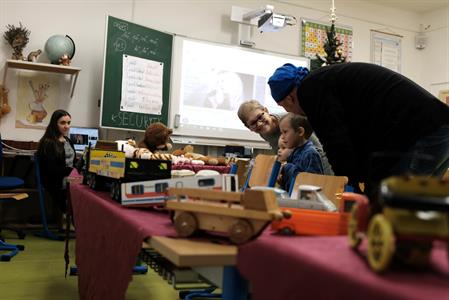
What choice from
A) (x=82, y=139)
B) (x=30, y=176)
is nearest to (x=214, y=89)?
(x=82, y=139)

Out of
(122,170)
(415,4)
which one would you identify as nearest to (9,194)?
(122,170)

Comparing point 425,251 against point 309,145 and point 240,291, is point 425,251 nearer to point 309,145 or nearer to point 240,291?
point 240,291

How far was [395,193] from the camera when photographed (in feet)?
1.81

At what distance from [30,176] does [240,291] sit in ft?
14.8

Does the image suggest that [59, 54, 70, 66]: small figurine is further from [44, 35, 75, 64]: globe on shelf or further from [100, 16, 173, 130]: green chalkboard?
[100, 16, 173, 130]: green chalkboard

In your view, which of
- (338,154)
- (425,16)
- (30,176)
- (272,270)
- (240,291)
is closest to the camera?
(272,270)

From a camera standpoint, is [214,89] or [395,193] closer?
[395,193]

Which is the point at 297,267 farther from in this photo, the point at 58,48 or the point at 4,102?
the point at 4,102

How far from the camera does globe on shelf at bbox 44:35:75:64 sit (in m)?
4.84

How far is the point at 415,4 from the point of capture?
7.02 m

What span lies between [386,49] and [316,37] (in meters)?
1.30

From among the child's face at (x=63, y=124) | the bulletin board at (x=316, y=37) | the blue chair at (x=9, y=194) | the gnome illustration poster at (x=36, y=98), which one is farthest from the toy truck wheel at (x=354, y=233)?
the bulletin board at (x=316, y=37)

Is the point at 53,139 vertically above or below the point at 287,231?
above

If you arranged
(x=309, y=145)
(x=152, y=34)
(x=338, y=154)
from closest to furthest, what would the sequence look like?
(x=338, y=154)
(x=309, y=145)
(x=152, y=34)
